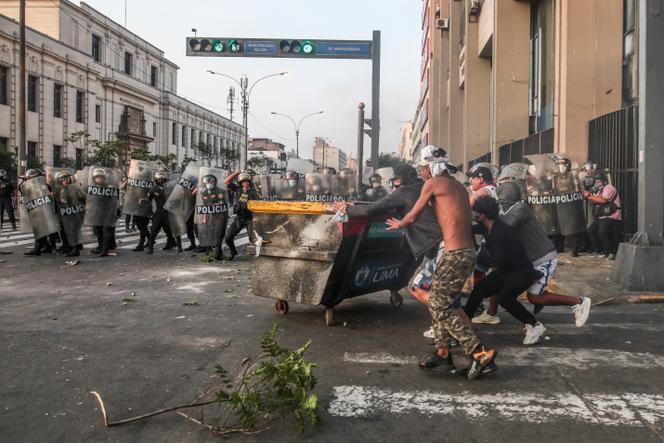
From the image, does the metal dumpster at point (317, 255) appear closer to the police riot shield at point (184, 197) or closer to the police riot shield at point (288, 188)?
the police riot shield at point (184, 197)

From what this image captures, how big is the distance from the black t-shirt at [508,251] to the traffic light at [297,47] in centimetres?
1864

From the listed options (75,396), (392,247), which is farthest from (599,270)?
(75,396)

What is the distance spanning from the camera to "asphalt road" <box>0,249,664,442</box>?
391 centimetres

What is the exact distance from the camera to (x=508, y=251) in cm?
587

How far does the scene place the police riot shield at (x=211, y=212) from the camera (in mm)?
13109

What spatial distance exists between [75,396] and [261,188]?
1449cm

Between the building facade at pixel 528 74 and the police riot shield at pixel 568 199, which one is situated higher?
the building facade at pixel 528 74

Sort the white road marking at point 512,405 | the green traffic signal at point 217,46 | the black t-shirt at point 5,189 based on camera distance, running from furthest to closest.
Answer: the green traffic signal at point 217,46, the black t-shirt at point 5,189, the white road marking at point 512,405

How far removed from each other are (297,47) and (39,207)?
1285cm

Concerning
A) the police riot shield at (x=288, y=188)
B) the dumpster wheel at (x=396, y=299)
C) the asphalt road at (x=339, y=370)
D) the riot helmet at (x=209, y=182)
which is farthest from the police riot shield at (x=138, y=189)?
the dumpster wheel at (x=396, y=299)

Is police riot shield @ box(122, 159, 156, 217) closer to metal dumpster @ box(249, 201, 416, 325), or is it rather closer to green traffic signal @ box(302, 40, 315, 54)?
metal dumpster @ box(249, 201, 416, 325)

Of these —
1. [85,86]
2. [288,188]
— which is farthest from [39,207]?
[85,86]

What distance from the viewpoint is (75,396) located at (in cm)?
452

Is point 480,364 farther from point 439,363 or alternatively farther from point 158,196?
point 158,196
